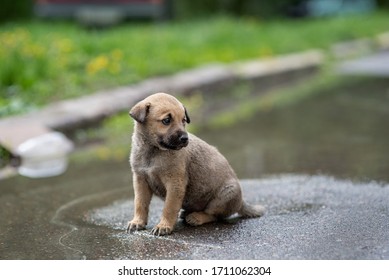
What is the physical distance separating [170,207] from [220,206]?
14.9 inches

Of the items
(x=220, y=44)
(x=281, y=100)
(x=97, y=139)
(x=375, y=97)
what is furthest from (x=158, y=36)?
(x=97, y=139)

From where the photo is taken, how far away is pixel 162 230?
166 inches

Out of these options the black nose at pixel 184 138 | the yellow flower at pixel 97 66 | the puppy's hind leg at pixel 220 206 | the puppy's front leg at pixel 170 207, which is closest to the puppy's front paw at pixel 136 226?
the puppy's front leg at pixel 170 207

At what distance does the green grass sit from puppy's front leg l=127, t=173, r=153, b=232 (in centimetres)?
358

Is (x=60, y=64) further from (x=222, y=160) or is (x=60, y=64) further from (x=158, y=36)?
(x=222, y=160)

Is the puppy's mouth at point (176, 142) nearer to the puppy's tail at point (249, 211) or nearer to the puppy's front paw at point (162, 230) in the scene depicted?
the puppy's front paw at point (162, 230)

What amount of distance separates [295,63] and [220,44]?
1601mm

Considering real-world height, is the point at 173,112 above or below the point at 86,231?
above

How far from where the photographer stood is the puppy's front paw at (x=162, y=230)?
4.23m

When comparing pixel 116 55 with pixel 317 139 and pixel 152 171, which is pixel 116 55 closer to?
pixel 317 139

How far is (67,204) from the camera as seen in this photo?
17.5 feet

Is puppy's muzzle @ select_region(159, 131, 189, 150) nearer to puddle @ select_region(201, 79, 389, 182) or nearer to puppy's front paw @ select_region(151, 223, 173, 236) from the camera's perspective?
puppy's front paw @ select_region(151, 223, 173, 236)

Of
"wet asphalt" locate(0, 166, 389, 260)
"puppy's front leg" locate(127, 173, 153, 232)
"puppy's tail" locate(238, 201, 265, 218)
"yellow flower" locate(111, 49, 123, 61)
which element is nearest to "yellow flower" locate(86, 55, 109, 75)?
"yellow flower" locate(111, 49, 123, 61)

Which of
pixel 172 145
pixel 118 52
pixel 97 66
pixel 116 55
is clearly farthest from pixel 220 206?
pixel 118 52
